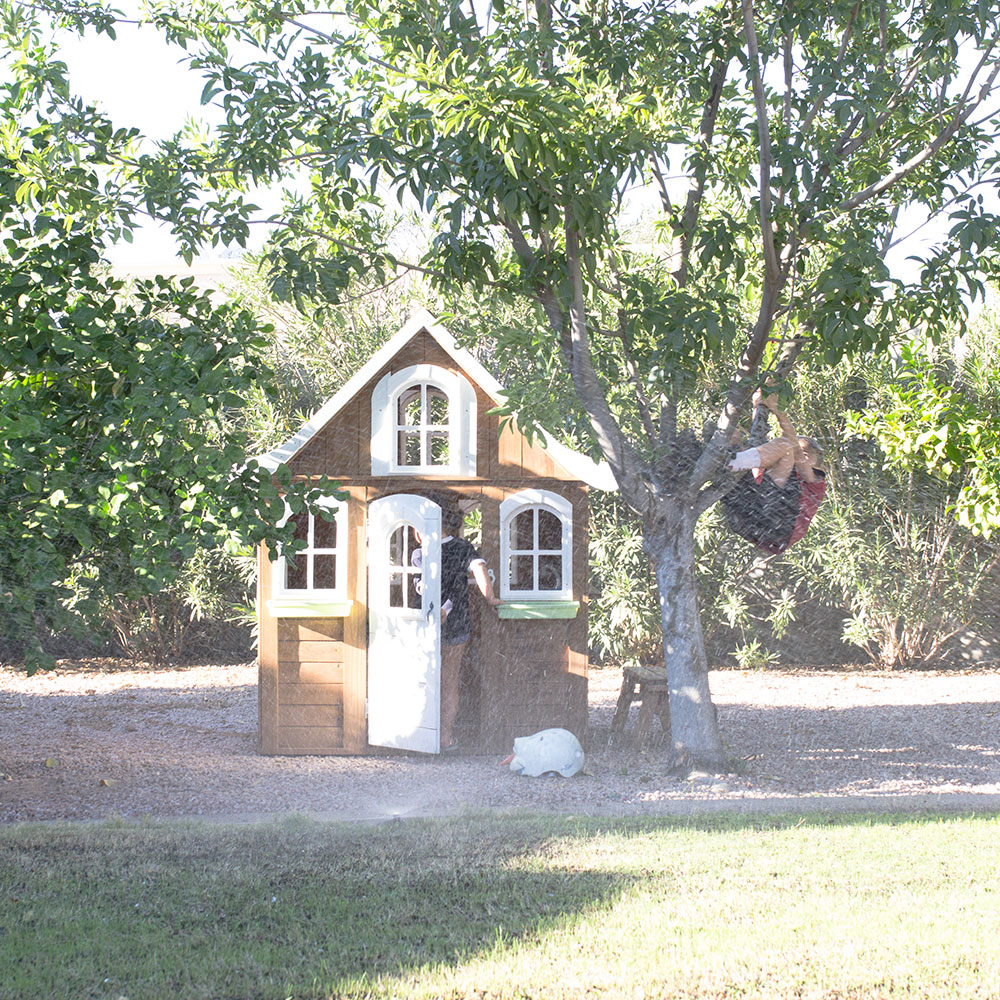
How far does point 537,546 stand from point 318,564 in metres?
1.66

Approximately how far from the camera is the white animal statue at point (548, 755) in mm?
7121

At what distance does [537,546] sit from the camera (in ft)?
26.1

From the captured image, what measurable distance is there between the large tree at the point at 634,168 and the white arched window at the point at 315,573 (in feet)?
6.31

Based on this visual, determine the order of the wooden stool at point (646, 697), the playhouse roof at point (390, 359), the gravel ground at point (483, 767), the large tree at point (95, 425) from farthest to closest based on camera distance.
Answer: the wooden stool at point (646, 697) → the playhouse roof at point (390, 359) → the gravel ground at point (483, 767) → the large tree at point (95, 425)

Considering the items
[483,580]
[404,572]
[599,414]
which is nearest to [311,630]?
[404,572]

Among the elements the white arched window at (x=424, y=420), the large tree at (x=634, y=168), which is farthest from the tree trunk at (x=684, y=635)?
the white arched window at (x=424, y=420)

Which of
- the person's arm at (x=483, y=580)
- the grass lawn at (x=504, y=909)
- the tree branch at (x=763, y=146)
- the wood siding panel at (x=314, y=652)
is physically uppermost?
the tree branch at (x=763, y=146)

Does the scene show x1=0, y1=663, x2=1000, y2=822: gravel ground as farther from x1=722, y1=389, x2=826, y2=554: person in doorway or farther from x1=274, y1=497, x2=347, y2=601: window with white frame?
x1=722, y1=389, x2=826, y2=554: person in doorway

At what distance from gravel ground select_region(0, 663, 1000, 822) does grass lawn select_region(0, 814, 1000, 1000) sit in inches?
29.7

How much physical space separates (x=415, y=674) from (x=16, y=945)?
3.97 metres

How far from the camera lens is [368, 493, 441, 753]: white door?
763 centimetres

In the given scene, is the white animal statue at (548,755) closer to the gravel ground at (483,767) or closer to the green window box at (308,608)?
the gravel ground at (483,767)

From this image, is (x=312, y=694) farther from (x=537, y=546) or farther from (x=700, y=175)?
(x=700, y=175)

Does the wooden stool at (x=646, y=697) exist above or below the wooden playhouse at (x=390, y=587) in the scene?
below
